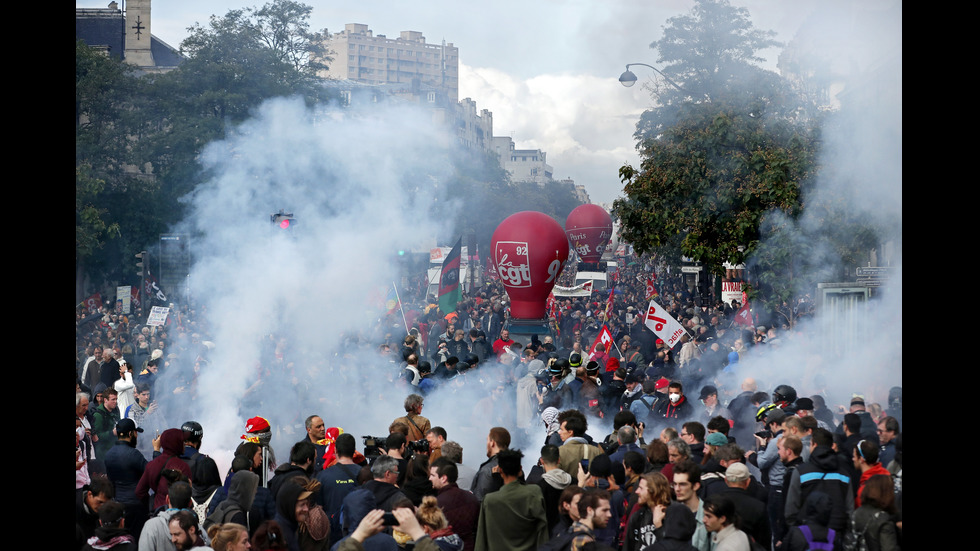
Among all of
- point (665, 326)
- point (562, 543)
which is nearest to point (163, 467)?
point (562, 543)

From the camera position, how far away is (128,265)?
33.3 meters

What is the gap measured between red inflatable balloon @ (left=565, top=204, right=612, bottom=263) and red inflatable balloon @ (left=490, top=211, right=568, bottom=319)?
50.4 feet

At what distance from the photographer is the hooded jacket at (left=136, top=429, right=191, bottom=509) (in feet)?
25.6

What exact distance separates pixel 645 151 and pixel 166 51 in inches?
1477

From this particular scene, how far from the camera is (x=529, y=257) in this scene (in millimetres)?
22531

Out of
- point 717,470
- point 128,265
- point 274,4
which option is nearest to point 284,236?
point 717,470

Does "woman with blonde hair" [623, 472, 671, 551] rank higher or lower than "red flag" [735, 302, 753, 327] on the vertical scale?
lower

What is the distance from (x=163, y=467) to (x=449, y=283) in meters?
13.8

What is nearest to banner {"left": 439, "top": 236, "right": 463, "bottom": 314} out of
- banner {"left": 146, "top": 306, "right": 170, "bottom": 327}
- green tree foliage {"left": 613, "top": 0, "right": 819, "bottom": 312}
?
green tree foliage {"left": 613, "top": 0, "right": 819, "bottom": 312}

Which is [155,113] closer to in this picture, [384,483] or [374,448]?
[374,448]

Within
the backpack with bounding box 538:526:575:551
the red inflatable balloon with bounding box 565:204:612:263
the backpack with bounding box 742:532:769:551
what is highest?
the red inflatable balloon with bounding box 565:204:612:263

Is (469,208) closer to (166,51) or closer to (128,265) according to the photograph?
(166,51)

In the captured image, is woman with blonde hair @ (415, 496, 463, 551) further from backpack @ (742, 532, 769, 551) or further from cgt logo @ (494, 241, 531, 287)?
cgt logo @ (494, 241, 531, 287)
